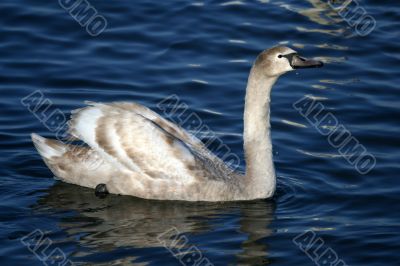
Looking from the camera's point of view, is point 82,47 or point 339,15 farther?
point 339,15

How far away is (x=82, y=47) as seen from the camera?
1920cm

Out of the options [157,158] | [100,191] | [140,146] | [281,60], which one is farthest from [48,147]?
[281,60]

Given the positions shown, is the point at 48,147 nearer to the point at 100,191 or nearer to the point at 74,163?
the point at 74,163

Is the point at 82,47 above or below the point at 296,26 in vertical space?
below

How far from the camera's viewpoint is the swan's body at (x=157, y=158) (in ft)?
45.3

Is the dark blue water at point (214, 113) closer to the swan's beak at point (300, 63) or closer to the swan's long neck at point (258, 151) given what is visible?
the swan's long neck at point (258, 151)

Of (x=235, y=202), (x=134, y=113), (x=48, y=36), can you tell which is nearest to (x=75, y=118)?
(x=134, y=113)

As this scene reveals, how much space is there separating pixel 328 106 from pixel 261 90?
3.64 m

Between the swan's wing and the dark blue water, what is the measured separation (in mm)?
427

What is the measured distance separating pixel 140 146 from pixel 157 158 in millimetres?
264

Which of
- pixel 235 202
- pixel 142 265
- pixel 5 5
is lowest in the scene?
pixel 142 265

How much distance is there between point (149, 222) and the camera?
43.3ft

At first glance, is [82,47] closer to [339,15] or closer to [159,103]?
[159,103]

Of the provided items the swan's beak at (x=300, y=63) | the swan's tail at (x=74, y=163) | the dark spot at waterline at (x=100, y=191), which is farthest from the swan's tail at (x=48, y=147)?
the swan's beak at (x=300, y=63)
